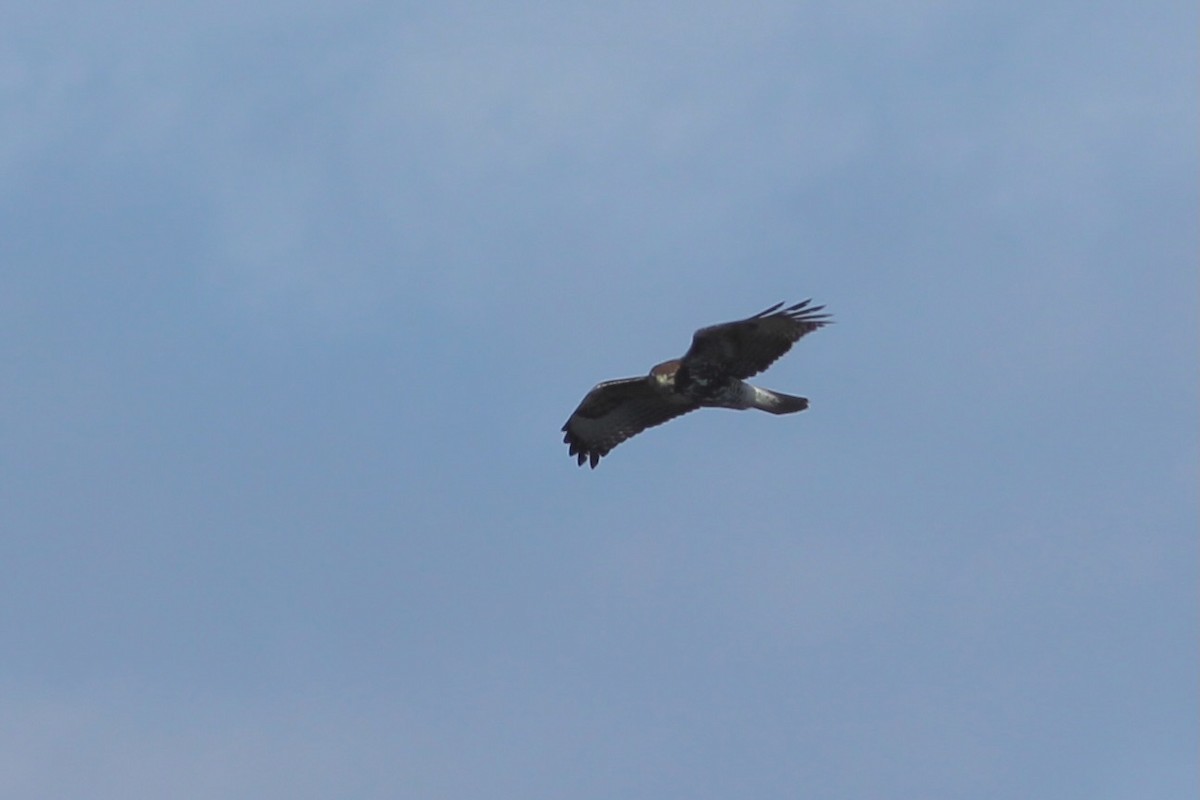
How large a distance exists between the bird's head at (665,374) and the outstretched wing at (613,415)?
2.19ft

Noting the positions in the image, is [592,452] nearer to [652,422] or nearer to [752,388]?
[652,422]

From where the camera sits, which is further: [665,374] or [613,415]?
[613,415]

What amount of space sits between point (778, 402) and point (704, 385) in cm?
101

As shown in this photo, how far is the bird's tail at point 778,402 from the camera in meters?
27.5

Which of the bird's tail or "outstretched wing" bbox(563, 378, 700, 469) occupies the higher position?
"outstretched wing" bbox(563, 378, 700, 469)

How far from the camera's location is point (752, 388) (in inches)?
1079

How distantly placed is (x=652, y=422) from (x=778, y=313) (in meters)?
3.18

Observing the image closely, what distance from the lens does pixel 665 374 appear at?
27391 millimetres

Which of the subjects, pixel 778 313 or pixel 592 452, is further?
pixel 592 452

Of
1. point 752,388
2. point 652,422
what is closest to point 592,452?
point 652,422

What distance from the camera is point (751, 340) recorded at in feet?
87.8

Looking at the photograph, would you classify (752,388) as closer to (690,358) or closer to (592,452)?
(690,358)

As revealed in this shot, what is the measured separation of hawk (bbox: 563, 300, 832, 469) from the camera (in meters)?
26.7

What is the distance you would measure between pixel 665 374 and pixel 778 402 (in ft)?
4.64
